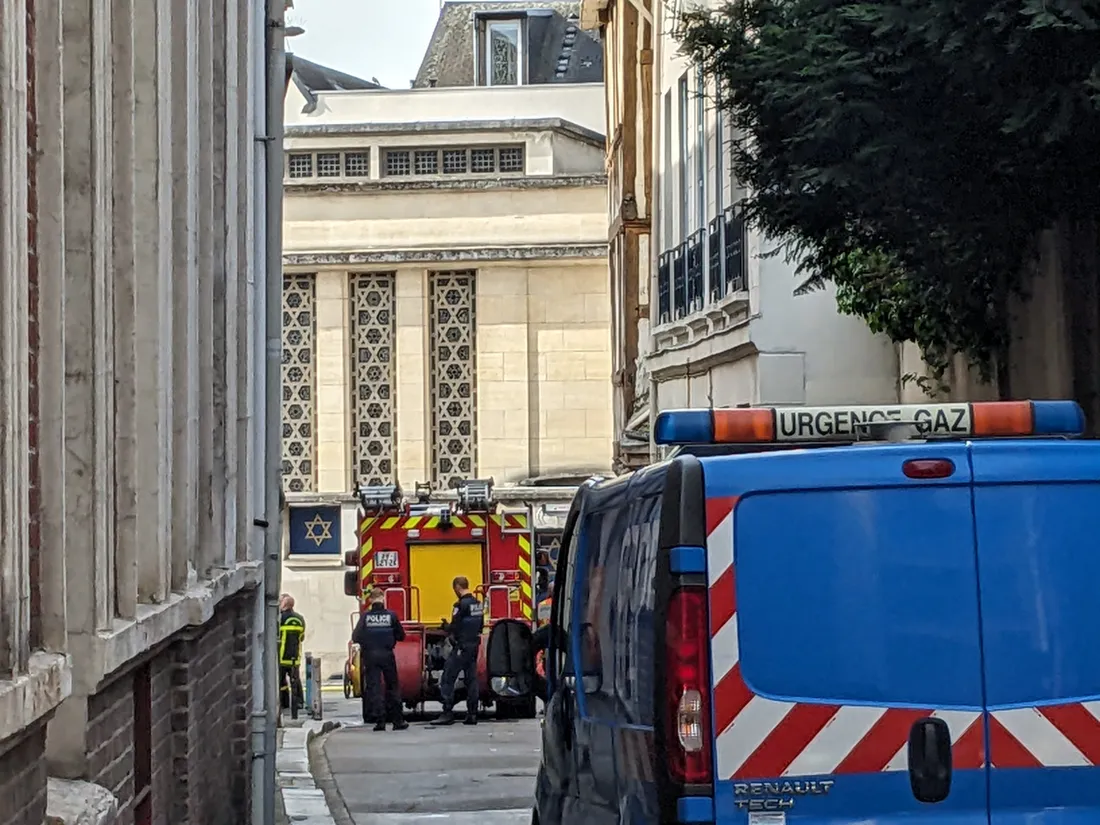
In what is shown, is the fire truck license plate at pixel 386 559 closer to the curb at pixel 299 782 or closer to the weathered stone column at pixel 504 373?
the curb at pixel 299 782

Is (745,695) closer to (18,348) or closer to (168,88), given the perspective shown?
(18,348)

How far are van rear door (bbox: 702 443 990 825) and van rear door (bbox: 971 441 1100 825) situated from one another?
52 mm

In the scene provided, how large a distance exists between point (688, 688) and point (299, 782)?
11.2m

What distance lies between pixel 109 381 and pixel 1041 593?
3.18 meters

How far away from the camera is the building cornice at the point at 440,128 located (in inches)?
1511

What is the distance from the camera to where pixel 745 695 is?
5.89 metres

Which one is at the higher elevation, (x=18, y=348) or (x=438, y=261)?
(x=438, y=261)

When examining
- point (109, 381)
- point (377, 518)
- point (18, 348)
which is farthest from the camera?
point (377, 518)

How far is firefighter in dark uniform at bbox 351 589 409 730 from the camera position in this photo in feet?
75.9

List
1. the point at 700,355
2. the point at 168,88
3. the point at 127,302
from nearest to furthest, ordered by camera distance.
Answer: the point at 127,302
the point at 168,88
the point at 700,355

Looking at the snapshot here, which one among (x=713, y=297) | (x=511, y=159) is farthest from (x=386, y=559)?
(x=511, y=159)

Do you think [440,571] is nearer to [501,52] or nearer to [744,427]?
[744,427]

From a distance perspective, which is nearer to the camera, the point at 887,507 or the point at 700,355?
the point at 887,507

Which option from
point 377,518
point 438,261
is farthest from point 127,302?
point 438,261
